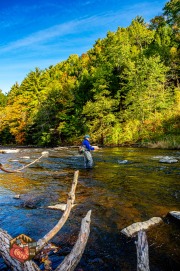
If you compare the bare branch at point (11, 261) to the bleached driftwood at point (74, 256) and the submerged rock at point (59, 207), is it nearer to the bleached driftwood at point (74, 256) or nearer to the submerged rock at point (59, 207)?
the bleached driftwood at point (74, 256)

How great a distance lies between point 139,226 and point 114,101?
26.0 meters

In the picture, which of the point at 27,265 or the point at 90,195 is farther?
the point at 90,195

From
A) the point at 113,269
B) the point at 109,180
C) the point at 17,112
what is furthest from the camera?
the point at 17,112

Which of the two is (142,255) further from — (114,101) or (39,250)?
(114,101)

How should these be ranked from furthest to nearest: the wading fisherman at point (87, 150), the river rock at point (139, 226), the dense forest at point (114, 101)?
1. the dense forest at point (114, 101)
2. the wading fisherman at point (87, 150)
3. the river rock at point (139, 226)

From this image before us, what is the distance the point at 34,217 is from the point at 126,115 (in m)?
25.2

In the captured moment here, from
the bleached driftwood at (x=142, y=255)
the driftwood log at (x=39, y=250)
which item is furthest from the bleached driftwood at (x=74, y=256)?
the bleached driftwood at (x=142, y=255)

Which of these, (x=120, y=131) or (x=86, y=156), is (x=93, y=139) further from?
(x=86, y=156)

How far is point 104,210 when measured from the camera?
20.9 feet

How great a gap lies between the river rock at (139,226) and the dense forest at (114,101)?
1580 centimetres

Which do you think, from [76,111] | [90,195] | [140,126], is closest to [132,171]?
[90,195]

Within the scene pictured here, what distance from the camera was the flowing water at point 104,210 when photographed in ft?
13.7

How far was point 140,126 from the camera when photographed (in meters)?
28.7

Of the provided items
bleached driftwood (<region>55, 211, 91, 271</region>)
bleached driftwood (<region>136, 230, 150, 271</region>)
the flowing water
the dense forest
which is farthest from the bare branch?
the dense forest
